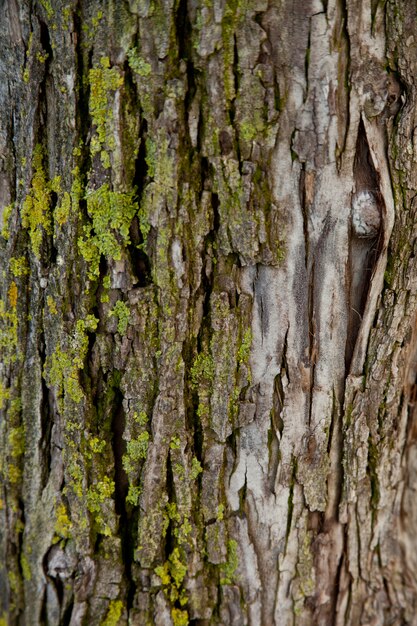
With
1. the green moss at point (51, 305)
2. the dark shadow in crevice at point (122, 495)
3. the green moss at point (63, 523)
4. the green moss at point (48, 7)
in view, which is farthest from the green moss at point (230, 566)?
the green moss at point (48, 7)

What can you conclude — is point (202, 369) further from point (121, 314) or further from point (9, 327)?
point (9, 327)

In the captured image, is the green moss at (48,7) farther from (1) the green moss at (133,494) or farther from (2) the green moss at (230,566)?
(2) the green moss at (230,566)

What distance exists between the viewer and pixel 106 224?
1558mm

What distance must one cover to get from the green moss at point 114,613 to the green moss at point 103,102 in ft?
4.55

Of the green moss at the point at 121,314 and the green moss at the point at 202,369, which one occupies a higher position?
the green moss at the point at 121,314

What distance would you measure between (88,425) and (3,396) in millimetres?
344

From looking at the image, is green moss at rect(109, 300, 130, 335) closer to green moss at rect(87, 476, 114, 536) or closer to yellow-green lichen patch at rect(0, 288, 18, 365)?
yellow-green lichen patch at rect(0, 288, 18, 365)

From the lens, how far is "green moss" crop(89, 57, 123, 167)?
1.49 m

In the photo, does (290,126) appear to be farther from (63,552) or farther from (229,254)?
(63,552)

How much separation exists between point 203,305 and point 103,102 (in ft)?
2.15

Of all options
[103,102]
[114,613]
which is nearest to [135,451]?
[114,613]

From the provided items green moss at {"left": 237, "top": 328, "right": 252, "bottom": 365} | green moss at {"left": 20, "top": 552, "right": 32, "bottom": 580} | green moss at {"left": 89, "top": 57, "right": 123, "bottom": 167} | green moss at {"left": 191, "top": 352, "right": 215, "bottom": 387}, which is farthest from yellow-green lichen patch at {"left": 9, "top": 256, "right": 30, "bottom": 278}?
green moss at {"left": 20, "top": 552, "right": 32, "bottom": 580}

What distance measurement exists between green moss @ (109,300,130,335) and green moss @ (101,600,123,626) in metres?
0.89

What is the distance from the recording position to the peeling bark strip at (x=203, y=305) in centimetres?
150
